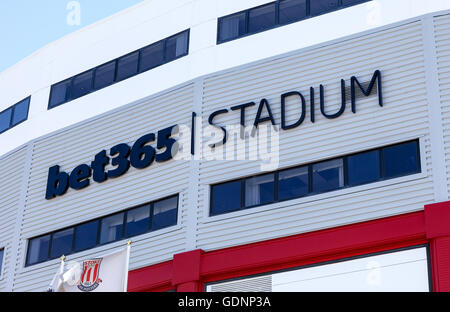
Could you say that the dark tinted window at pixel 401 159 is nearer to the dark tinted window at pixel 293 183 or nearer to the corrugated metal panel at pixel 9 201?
the dark tinted window at pixel 293 183

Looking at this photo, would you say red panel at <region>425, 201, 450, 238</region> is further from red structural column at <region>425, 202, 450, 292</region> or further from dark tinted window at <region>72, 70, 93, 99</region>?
dark tinted window at <region>72, 70, 93, 99</region>

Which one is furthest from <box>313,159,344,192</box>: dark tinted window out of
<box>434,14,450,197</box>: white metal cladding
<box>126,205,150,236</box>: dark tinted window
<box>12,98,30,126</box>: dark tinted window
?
<box>12,98,30,126</box>: dark tinted window

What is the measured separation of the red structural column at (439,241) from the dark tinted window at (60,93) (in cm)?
1803

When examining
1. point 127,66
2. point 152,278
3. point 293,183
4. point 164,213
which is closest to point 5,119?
point 127,66

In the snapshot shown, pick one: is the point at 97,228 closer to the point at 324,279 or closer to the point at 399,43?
the point at 324,279

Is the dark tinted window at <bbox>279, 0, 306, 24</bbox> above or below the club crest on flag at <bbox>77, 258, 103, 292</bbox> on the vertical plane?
above

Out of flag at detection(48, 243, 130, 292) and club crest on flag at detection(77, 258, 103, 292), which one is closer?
flag at detection(48, 243, 130, 292)

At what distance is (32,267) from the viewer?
32.0 m

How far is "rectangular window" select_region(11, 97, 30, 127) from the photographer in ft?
121

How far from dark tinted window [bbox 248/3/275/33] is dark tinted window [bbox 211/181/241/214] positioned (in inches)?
251

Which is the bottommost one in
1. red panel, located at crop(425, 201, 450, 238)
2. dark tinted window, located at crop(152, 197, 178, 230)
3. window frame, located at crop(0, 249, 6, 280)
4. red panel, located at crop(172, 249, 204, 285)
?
red panel, located at crop(172, 249, 204, 285)

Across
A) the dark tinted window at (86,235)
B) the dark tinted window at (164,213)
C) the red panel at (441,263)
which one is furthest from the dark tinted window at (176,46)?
the red panel at (441,263)

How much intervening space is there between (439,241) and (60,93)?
19.3 m

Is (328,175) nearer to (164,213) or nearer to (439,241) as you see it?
(439,241)
